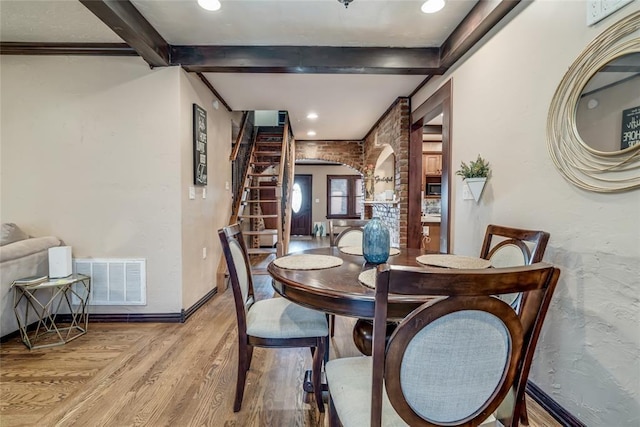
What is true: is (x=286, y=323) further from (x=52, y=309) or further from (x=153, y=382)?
(x=52, y=309)

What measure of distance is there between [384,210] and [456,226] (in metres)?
2.40

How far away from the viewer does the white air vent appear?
2.71 m

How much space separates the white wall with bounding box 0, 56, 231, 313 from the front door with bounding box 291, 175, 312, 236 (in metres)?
7.63

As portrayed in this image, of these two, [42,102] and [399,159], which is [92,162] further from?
[399,159]

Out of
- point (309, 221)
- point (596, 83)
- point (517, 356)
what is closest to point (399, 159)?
point (596, 83)

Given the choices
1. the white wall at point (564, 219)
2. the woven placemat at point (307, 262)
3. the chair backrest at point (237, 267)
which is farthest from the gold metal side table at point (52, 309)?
the white wall at point (564, 219)

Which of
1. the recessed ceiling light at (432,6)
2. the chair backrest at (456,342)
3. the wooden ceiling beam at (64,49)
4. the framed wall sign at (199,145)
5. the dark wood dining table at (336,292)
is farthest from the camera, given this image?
the framed wall sign at (199,145)

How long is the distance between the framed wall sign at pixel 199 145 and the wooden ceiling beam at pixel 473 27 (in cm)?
240

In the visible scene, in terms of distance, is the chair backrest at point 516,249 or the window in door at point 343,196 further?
the window in door at point 343,196

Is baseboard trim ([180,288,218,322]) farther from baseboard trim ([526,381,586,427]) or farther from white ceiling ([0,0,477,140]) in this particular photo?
baseboard trim ([526,381,586,427])

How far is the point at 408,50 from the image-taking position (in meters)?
2.70

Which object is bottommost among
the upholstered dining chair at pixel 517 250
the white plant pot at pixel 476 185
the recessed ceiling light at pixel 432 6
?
the upholstered dining chair at pixel 517 250

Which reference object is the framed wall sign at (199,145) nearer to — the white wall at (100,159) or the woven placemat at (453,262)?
the white wall at (100,159)

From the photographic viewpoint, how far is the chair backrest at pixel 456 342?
0.68 metres
